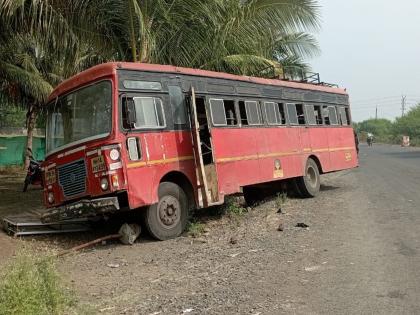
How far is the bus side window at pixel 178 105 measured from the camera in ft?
31.6

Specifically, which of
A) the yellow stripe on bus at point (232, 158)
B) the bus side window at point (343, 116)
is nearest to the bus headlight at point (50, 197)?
the yellow stripe on bus at point (232, 158)

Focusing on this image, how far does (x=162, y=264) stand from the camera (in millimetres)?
7535

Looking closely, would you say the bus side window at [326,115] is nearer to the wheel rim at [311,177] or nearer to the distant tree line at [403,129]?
the wheel rim at [311,177]

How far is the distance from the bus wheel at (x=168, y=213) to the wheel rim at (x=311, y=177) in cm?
534

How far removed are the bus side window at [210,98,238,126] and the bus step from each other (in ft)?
10.3

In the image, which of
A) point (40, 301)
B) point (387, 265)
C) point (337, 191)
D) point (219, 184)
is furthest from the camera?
point (337, 191)

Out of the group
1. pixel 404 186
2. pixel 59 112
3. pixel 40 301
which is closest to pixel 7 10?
pixel 59 112

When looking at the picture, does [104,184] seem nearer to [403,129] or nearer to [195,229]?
[195,229]

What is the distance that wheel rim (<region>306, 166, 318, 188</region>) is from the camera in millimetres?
14172

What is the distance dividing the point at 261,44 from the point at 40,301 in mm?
12044

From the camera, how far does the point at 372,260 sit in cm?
691

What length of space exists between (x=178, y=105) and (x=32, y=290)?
555cm

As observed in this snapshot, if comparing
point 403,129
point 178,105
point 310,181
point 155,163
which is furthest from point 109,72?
point 403,129

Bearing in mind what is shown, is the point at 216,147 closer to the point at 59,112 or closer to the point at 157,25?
the point at 59,112
